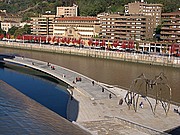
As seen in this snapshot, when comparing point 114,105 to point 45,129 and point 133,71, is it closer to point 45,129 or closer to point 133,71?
point 45,129

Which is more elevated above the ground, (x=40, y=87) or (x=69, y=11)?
(x=69, y=11)

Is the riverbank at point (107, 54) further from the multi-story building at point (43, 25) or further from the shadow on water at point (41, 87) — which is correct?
the shadow on water at point (41, 87)

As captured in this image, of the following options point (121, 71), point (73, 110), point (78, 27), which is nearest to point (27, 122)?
point (73, 110)

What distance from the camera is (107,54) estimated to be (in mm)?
57656

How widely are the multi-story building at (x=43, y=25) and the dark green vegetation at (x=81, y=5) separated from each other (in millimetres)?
11336

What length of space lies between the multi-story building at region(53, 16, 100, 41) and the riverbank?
391 inches

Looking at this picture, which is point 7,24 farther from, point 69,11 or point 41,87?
point 41,87

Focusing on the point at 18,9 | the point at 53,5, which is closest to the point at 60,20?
the point at 53,5

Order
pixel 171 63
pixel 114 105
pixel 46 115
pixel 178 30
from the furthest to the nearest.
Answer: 1. pixel 178 30
2. pixel 171 63
3. pixel 114 105
4. pixel 46 115

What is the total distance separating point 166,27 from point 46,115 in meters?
49.1

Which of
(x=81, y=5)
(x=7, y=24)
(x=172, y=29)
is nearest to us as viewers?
(x=172, y=29)

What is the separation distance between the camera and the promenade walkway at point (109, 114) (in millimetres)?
16734

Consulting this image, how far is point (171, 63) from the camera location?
48.0 m

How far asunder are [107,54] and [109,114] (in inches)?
1462
